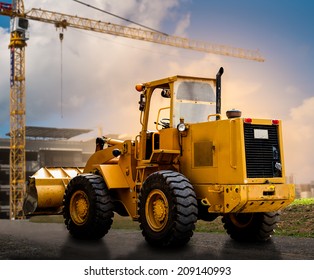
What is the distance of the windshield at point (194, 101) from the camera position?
36.4 ft

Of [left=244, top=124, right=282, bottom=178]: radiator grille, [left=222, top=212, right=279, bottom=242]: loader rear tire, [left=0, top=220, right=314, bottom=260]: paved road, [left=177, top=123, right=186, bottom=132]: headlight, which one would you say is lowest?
[left=0, top=220, right=314, bottom=260]: paved road

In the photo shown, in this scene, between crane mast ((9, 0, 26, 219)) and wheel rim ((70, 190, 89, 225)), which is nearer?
wheel rim ((70, 190, 89, 225))

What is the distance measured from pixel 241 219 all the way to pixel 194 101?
2814 millimetres

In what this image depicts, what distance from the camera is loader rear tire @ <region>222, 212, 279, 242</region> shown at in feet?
37.3

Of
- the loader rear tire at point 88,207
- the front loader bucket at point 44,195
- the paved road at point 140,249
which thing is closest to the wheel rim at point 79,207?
the loader rear tire at point 88,207

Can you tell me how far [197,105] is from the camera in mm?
11367

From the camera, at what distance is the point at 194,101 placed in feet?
37.2

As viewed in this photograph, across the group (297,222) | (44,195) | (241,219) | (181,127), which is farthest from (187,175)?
(297,222)

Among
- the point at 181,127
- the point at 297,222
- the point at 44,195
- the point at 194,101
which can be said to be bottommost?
the point at 297,222

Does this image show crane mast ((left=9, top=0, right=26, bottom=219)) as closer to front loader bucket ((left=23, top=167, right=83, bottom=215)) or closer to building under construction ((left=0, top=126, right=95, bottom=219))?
building under construction ((left=0, top=126, right=95, bottom=219))

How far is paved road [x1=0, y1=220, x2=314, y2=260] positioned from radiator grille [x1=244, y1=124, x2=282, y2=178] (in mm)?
1503

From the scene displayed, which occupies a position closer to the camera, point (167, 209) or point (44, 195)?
point (167, 209)

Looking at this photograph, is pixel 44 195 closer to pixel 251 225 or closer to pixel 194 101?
pixel 194 101

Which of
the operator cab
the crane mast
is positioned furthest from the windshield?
the crane mast
